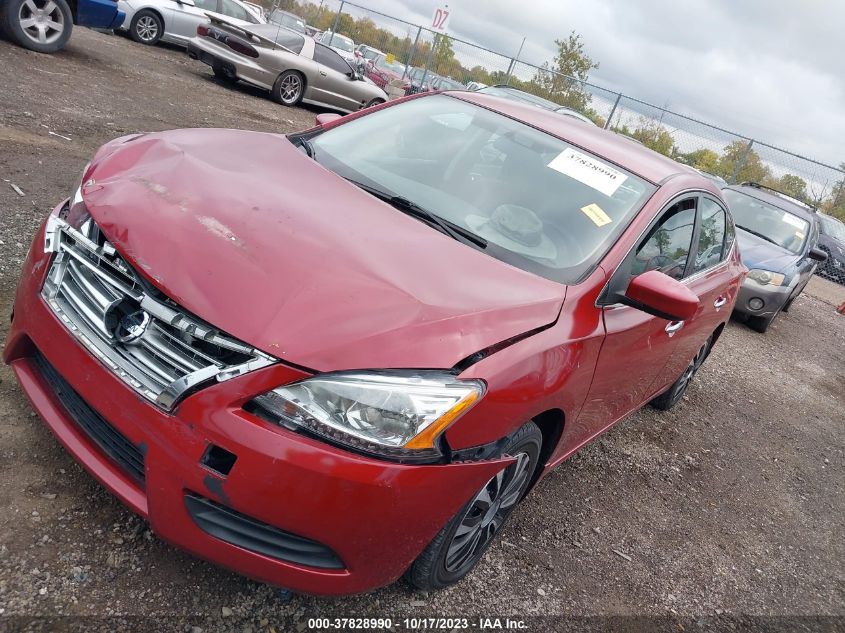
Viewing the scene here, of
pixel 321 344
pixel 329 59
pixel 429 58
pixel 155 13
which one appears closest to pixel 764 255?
pixel 321 344

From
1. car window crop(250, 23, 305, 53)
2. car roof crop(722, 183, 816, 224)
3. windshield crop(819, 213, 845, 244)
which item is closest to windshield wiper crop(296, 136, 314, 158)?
car roof crop(722, 183, 816, 224)

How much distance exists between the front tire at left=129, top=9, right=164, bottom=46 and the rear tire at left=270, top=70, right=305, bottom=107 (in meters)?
3.09

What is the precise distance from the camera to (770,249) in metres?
8.38

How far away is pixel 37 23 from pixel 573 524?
8.64 meters

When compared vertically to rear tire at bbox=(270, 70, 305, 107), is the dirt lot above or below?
below

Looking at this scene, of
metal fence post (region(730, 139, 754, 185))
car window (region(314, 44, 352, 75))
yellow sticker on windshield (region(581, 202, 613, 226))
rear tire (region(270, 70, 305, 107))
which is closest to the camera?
yellow sticker on windshield (region(581, 202, 613, 226))

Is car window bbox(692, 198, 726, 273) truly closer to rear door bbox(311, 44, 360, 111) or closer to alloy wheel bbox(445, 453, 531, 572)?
alloy wheel bbox(445, 453, 531, 572)

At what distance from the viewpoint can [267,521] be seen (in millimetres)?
1763

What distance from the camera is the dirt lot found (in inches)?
81.0

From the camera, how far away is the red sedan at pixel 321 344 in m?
1.74

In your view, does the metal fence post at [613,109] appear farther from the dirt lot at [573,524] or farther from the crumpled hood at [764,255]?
the dirt lot at [573,524]

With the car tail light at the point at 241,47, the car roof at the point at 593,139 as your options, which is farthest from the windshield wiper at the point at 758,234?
the car tail light at the point at 241,47

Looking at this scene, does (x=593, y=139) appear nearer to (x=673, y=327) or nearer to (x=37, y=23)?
(x=673, y=327)

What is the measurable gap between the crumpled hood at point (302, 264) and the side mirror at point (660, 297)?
0.37 m
